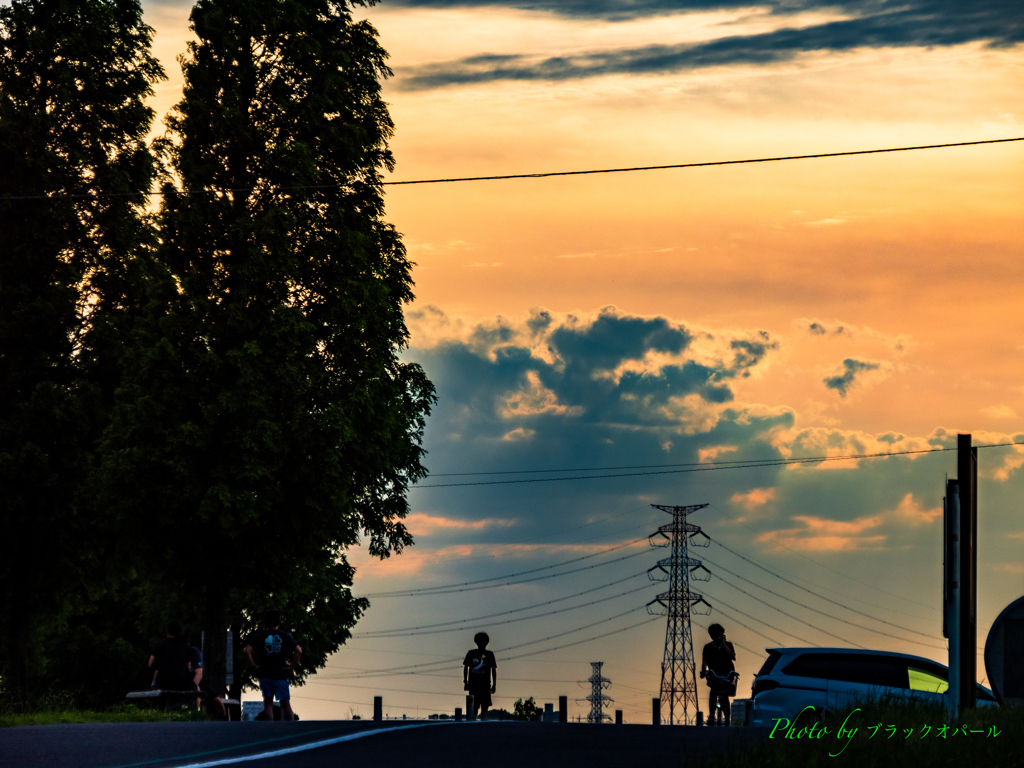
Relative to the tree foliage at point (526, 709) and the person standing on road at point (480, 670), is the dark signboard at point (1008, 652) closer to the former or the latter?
the person standing on road at point (480, 670)

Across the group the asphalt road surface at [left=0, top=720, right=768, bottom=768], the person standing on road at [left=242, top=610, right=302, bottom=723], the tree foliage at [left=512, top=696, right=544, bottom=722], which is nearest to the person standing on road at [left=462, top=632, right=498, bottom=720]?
the person standing on road at [left=242, top=610, right=302, bottom=723]

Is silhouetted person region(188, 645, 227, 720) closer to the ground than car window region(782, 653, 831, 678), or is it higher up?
closer to the ground

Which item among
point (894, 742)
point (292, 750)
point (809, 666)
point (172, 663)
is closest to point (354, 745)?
point (292, 750)

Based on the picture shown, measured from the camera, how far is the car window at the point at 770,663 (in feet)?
68.8

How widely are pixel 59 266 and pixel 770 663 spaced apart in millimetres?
18656

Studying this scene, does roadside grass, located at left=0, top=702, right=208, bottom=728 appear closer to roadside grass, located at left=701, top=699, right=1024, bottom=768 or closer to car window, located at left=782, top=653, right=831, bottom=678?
car window, located at left=782, top=653, right=831, bottom=678

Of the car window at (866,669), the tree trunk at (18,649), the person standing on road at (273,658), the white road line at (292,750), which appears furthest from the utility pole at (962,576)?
the tree trunk at (18,649)

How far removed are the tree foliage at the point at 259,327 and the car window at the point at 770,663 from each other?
9921mm

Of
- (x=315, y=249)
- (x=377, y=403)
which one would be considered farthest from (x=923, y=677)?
(x=315, y=249)

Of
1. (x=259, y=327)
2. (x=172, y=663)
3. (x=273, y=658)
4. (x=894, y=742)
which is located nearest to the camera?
(x=894, y=742)

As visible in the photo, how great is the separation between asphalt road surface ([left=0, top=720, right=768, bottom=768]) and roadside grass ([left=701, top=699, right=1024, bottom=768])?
565 millimetres

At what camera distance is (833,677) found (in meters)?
20.7

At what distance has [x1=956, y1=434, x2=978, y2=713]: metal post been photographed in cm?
1634

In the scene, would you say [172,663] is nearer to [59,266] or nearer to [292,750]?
[292,750]
